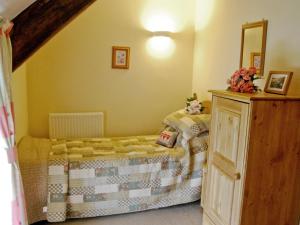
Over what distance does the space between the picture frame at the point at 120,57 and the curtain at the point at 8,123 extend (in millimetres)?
1963

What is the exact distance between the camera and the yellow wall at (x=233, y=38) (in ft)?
7.25

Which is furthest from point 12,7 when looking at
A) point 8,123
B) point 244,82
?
point 244,82

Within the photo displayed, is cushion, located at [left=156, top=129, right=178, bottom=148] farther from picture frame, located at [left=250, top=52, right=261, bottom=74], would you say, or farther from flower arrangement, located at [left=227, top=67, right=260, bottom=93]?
flower arrangement, located at [left=227, top=67, right=260, bottom=93]

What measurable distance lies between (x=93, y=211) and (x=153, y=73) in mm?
1993

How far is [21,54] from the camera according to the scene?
217cm

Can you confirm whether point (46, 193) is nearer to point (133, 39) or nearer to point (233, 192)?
point (233, 192)

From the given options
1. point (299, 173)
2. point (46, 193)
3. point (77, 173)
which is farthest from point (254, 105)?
point (46, 193)

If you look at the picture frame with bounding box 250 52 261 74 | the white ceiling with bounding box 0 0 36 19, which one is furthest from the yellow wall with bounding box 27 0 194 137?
the white ceiling with bounding box 0 0 36 19

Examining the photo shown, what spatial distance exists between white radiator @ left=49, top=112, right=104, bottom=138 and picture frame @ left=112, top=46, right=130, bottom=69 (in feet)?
2.21

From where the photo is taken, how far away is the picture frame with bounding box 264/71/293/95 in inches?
75.3

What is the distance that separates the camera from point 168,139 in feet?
10.4

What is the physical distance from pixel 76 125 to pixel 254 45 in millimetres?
2272

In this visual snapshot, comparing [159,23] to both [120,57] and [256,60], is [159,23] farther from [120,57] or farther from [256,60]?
[256,60]

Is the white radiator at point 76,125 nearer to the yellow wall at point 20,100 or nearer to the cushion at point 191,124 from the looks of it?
the yellow wall at point 20,100
